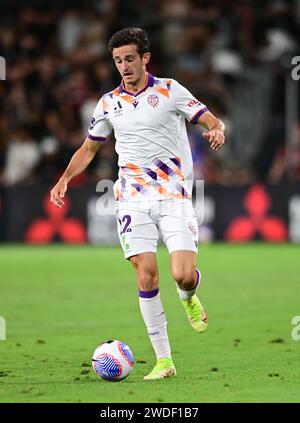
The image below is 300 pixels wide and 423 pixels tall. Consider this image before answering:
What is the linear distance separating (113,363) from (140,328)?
3.52 m

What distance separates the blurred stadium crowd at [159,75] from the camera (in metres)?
22.8

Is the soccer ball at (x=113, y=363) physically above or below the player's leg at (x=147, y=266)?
below

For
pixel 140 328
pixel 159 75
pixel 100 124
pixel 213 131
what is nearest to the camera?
pixel 213 131

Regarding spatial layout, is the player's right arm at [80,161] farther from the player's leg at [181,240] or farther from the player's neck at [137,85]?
the player's leg at [181,240]

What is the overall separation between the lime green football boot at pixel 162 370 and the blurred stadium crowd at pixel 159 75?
1370 cm

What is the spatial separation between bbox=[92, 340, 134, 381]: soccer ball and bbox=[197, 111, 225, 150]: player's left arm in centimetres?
170

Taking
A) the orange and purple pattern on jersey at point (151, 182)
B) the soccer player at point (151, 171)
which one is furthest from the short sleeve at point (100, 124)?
the orange and purple pattern on jersey at point (151, 182)

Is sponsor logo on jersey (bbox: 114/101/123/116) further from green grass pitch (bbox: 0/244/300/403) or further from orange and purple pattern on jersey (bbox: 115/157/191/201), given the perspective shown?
green grass pitch (bbox: 0/244/300/403)

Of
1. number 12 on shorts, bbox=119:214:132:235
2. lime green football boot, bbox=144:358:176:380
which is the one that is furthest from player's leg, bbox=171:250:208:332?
lime green football boot, bbox=144:358:176:380

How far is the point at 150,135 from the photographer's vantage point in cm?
866

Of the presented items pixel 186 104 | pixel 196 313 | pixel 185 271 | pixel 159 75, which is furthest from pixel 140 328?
pixel 159 75

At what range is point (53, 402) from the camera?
714cm

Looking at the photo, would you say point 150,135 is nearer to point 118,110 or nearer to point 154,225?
point 118,110

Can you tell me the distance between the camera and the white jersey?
8.64m
